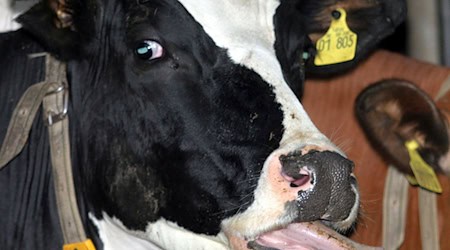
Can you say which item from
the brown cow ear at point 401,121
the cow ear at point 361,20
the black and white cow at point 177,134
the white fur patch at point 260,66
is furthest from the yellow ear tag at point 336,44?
the white fur patch at point 260,66

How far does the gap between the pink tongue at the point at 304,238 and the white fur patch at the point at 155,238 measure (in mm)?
173

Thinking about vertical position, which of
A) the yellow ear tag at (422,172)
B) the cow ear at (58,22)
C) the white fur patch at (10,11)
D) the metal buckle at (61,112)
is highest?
the cow ear at (58,22)

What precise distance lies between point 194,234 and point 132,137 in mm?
343

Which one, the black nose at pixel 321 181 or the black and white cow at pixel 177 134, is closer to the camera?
the black nose at pixel 321 181

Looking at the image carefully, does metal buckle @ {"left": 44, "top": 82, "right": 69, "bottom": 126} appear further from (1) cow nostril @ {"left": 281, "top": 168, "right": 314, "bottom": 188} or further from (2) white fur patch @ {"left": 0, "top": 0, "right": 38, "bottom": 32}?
(1) cow nostril @ {"left": 281, "top": 168, "right": 314, "bottom": 188}

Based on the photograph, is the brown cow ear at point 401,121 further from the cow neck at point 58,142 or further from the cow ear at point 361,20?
the cow neck at point 58,142

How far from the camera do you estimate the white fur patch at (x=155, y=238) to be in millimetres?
3471

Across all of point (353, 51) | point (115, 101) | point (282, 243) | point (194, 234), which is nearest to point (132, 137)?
point (115, 101)

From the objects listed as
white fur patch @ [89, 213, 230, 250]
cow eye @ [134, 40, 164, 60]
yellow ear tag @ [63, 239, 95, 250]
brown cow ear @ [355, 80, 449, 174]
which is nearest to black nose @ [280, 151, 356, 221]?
white fur patch @ [89, 213, 230, 250]

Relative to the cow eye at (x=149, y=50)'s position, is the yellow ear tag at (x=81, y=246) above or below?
below

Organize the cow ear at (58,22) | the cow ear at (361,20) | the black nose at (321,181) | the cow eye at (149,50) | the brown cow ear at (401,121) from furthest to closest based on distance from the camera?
the cow ear at (361,20), the brown cow ear at (401,121), the cow ear at (58,22), the cow eye at (149,50), the black nose at (321,181)

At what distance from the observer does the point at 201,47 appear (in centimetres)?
343

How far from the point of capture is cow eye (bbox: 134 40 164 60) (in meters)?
3.43

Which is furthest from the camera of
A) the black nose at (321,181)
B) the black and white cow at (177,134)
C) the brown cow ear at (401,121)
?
the brown cow ear at (401,121)
